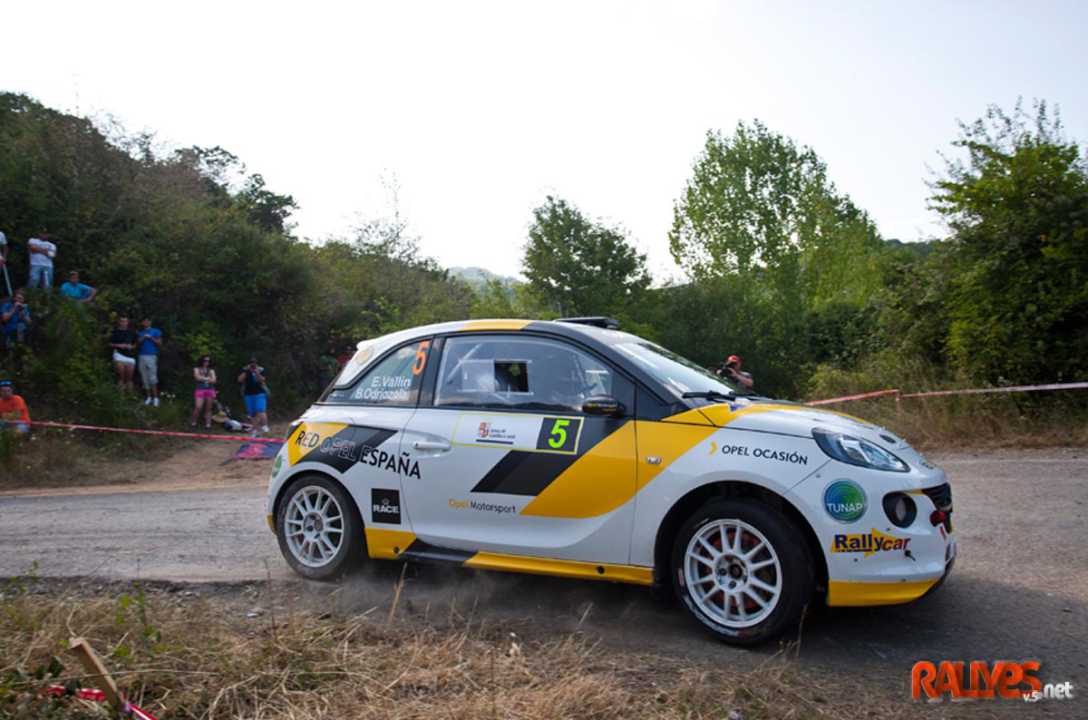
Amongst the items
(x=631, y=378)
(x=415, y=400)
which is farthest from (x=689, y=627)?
(x=415, y=400)

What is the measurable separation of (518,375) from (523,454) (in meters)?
0.59

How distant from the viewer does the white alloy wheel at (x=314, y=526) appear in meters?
5.93

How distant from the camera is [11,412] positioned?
44.8 feet

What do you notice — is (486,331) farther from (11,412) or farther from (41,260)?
(41,260)

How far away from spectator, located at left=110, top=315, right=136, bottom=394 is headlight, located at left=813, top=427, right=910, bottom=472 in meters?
15.2

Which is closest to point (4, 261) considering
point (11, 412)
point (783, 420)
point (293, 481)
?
point (11, 412)

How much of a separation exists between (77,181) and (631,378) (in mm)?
17350

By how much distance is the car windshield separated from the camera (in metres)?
5.36

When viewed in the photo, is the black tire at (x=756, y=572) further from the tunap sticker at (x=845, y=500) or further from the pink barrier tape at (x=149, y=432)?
the pink barrier tape at (x=149, y=432)

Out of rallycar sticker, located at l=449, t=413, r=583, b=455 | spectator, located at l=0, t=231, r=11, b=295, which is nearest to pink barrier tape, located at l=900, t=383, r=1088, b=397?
rallycar sticker, located at l=449, t=413, r=583, b=455

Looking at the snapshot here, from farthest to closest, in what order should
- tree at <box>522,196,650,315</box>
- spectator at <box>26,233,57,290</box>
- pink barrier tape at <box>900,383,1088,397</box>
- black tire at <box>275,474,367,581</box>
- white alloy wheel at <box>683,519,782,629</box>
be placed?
tree at <box>522,196,650,315</box> < spectator at <box>26,233,57,290</box> < pink barrier tape at <box>900,383,1088,397</box> < black tire at <box>275,474,367,581</box> < white alloy wheel at <box>683,519,782,629</box>

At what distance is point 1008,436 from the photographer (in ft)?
39.0

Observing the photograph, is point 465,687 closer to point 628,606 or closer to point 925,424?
point 628,606

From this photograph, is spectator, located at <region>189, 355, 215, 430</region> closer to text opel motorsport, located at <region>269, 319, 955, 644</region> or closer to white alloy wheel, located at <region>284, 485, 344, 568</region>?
text opel motorsport, located at <region>269, 319, 955, 644</region>
